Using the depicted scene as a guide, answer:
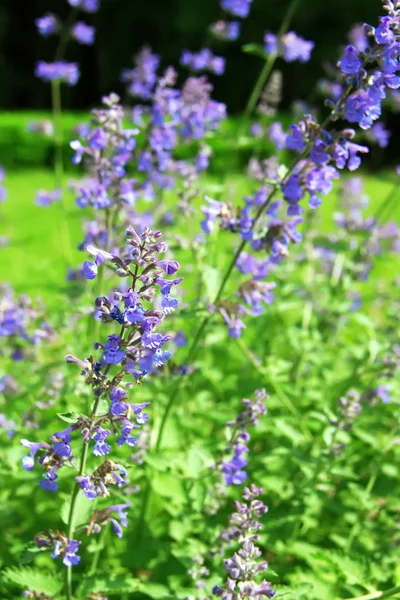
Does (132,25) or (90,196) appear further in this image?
(132,25)

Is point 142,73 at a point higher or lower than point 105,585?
higher

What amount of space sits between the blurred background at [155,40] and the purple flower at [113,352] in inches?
938

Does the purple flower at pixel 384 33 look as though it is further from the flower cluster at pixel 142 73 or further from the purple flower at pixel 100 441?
the flower cluster at pixel 142 73

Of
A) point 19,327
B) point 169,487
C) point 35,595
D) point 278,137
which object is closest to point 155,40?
point 278,137

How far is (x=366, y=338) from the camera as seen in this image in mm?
5391

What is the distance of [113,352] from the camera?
2049mm

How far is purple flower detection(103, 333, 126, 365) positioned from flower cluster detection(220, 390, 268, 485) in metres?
1.02

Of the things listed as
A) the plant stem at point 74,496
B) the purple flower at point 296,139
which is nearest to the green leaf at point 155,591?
the plant stem at point 74,496

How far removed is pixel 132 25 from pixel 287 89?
918cm

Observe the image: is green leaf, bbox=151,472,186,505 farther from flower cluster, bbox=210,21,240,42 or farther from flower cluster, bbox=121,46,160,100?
flower cluster, bbox=210,21,240,42

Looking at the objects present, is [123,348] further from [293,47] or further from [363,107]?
[293,47]

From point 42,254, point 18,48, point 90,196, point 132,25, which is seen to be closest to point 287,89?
point 132,25

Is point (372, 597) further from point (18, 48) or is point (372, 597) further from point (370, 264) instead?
point (18, 48)

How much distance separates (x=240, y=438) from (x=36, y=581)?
1.06 m
